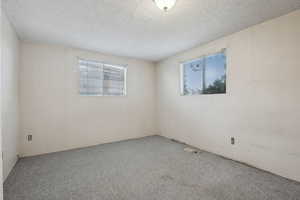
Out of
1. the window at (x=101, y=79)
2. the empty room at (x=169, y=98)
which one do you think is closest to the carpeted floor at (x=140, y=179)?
the empty room at (x=169, y=98)

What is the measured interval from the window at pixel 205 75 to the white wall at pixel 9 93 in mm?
3385

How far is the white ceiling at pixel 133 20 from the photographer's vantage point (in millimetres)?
1878

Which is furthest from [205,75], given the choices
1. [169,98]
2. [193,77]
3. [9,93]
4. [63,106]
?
[9,93]

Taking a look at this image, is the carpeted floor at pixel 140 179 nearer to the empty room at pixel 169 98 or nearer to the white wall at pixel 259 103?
the empty room at pixel 169 98

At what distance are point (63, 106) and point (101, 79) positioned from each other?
110 centimetres

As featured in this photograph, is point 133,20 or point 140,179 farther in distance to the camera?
point 133,20

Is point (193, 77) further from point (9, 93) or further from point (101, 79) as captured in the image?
point (9, 93)

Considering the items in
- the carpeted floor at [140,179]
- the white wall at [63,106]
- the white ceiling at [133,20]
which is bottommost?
the carpeted floor at [140,179]

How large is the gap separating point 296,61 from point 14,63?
4409 millimetres

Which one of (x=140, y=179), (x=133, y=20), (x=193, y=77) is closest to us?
(x=140, y=179)

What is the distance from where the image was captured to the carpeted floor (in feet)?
5.66

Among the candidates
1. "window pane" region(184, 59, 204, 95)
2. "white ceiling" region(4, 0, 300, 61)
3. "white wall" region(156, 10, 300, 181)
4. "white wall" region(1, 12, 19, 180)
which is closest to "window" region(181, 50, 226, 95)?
"window pane" region(184, 59, 204, 95)

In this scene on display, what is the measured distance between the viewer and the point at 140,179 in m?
2.07

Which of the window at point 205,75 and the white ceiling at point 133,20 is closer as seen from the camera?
the white ceiling at point 133,20
